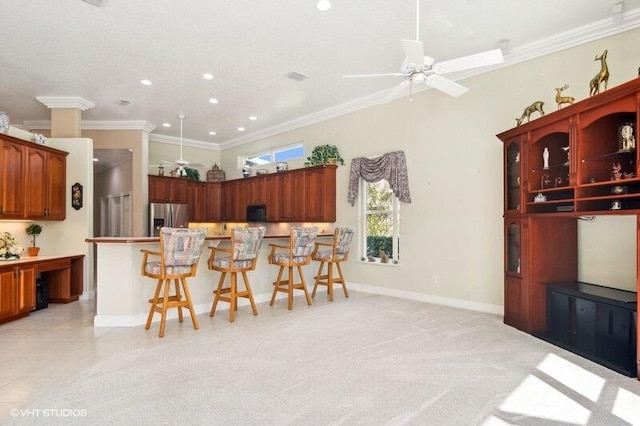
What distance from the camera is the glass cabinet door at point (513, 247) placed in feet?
13.9

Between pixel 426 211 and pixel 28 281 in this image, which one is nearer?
pixel 28 281

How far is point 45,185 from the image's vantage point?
586 centimetres

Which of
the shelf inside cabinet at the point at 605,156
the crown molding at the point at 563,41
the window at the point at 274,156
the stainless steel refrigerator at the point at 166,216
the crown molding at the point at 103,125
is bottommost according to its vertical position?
the stainless steel refrigerator at the point at 166,216

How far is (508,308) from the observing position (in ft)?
14.3

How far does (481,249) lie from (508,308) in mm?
930

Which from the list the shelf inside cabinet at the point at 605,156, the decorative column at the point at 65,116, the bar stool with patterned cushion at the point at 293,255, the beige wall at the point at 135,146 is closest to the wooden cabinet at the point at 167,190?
the beige wall at the point at 135,146

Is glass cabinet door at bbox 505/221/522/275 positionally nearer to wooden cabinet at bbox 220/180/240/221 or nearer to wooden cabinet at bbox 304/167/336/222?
wooden cabinet at bbox 304/167/336/222

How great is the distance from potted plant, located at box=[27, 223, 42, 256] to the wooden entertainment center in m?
6.83

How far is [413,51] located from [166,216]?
22.5 ft

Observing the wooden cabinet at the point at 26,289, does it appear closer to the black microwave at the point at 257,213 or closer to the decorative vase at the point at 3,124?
the decorative vase at the point at 3,124

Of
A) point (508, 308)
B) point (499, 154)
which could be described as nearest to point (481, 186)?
point (499, 154)

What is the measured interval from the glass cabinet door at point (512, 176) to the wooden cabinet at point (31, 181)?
6718mm

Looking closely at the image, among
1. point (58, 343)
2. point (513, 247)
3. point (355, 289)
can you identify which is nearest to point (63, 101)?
point (58, 343)

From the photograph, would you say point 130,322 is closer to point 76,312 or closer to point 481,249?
point 76,312
